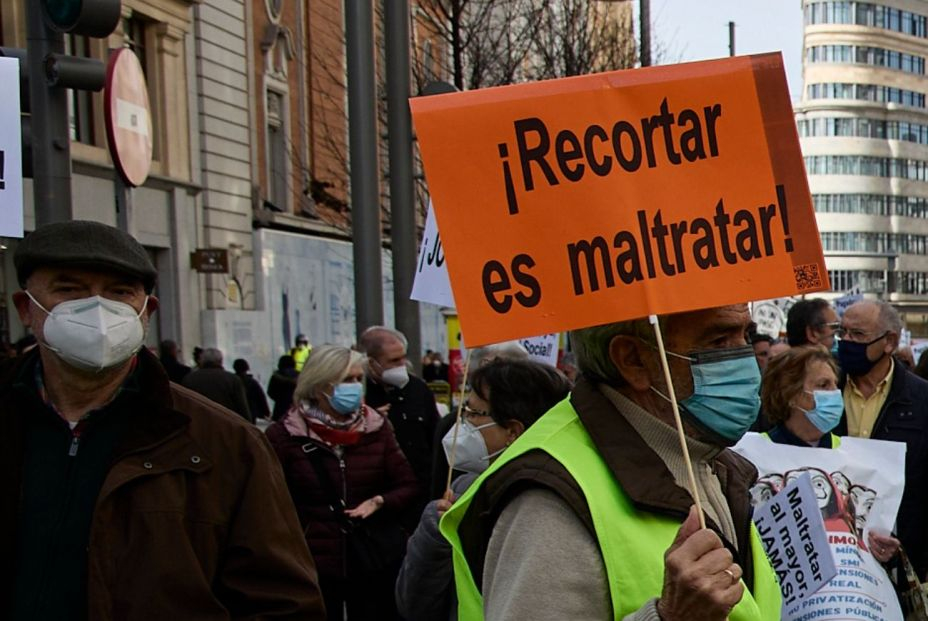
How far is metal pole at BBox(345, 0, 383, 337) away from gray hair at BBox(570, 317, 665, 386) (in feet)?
24.5

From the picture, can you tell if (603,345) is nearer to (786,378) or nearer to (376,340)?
(786,378)

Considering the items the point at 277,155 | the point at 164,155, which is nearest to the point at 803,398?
the point at 164,155

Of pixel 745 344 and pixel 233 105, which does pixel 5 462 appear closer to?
pixel 745 344

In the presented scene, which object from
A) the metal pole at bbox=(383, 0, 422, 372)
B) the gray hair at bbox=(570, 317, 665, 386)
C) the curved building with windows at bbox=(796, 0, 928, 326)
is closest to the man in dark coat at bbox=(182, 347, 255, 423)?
the metal pole at bbox=(383, 0, 422, 372)

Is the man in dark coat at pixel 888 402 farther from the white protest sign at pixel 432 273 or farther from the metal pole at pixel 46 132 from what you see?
the metal pole at pixel 46 132

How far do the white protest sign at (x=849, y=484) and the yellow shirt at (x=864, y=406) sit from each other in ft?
4.21

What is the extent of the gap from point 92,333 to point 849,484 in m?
2.58

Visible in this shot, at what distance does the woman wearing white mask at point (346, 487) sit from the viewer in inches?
222

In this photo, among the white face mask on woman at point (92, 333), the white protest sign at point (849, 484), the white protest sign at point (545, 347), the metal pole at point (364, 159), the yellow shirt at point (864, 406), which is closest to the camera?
the white face mask on woman at point (92, 333)

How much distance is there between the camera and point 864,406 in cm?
557

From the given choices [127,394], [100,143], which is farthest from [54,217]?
[100,143]

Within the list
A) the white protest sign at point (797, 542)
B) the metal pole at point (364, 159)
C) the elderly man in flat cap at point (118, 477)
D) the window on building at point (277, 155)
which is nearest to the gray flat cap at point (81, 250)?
the elderly man in flat cap at point (118, 477)

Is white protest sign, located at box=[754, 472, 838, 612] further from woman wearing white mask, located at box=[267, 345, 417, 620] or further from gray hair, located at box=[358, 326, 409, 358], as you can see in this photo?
gray hair, located at box=[358, 326, 409, 358]

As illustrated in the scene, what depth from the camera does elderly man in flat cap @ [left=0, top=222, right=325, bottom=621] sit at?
8.89 feet
